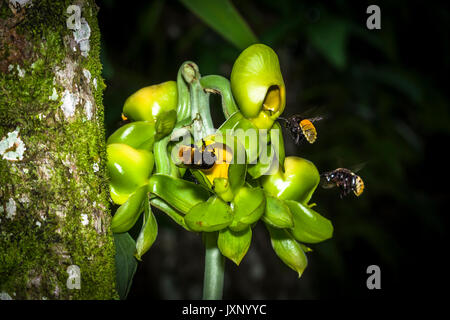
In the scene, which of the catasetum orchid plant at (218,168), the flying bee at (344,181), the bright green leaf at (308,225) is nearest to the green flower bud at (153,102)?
the catasetum orchid plant at (218,168)

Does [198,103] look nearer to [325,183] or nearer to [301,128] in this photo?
[301,128]

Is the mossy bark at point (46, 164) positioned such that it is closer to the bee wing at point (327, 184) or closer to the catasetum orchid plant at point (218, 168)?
the catasetum orchid plant at point (218, 168)

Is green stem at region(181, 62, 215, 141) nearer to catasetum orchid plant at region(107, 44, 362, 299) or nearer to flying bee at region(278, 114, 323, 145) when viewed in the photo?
catasetum orchid plant at region(107, 44, 362, 299)

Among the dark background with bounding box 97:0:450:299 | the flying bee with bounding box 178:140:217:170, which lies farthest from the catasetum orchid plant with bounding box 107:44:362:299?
the dark background with bounding box 97:0:450:299

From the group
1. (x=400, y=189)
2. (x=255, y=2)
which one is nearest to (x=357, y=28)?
(x=255, y=2)

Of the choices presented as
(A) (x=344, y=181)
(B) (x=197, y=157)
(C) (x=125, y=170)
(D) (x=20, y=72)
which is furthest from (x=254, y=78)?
(A) (x=344, y=181)
